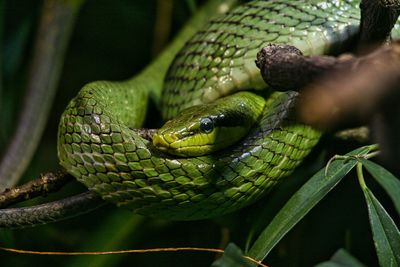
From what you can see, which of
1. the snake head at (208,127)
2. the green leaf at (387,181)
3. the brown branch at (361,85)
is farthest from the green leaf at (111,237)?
the brown branch at (361,85)

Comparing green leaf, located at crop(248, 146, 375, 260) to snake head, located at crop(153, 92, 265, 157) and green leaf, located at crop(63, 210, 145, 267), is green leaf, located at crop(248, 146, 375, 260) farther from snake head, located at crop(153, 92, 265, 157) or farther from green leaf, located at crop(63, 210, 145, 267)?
green leaf, located at crop(63, 210, 145, 267)

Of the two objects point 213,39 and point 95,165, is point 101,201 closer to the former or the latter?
point 95,165

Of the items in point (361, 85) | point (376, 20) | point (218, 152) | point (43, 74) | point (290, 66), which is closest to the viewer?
A: point (361, 85)

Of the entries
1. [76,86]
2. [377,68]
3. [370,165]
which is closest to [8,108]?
[76,86]

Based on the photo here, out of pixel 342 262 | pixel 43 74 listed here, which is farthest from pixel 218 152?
pixel 43 74

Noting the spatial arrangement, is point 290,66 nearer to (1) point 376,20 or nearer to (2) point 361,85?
(2) point 361,85

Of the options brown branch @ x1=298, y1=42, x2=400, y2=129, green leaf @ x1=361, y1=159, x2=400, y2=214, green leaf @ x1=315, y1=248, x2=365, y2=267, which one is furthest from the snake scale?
brown branch @ x1=298, y1=42, x2=400, y2=129

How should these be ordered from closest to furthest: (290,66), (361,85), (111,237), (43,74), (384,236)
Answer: (361,85) → (290,66) → (384,236) → (111,237) → (43,74)

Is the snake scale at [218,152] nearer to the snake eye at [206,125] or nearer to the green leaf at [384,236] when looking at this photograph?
the snake eye at [206,125]
